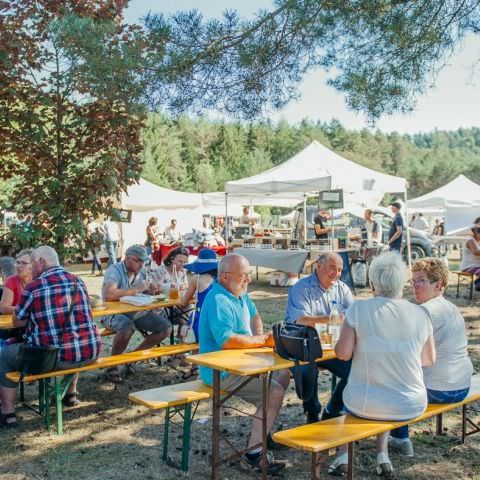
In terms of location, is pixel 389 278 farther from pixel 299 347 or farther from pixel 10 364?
pixel 10 364

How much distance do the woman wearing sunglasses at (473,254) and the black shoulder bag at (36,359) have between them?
752 cm

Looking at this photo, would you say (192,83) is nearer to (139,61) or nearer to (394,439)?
(139,61)

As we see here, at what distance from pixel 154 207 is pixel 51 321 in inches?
723

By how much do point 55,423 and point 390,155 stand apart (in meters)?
105

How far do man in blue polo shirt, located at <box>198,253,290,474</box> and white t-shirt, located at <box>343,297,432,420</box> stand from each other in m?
0.70

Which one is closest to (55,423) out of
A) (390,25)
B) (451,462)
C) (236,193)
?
(451,462)

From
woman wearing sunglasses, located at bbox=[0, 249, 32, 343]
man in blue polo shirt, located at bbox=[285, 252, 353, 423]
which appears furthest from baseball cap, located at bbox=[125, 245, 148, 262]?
man in blue polo shirt, located at bbox=[285, 252, 353, 423]

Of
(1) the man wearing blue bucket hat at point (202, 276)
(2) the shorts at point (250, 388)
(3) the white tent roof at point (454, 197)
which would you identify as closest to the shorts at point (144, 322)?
(1) the man wearing blue bucket hat at point (202, 276)

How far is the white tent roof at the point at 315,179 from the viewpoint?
1337 cm

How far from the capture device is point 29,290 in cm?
431

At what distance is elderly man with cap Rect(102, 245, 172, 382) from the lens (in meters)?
5.79

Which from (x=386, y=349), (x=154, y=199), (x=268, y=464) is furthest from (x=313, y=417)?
(x=154, y=199)

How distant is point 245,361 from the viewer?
3.52 m

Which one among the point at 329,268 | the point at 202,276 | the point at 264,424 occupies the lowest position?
the point at 264,424
